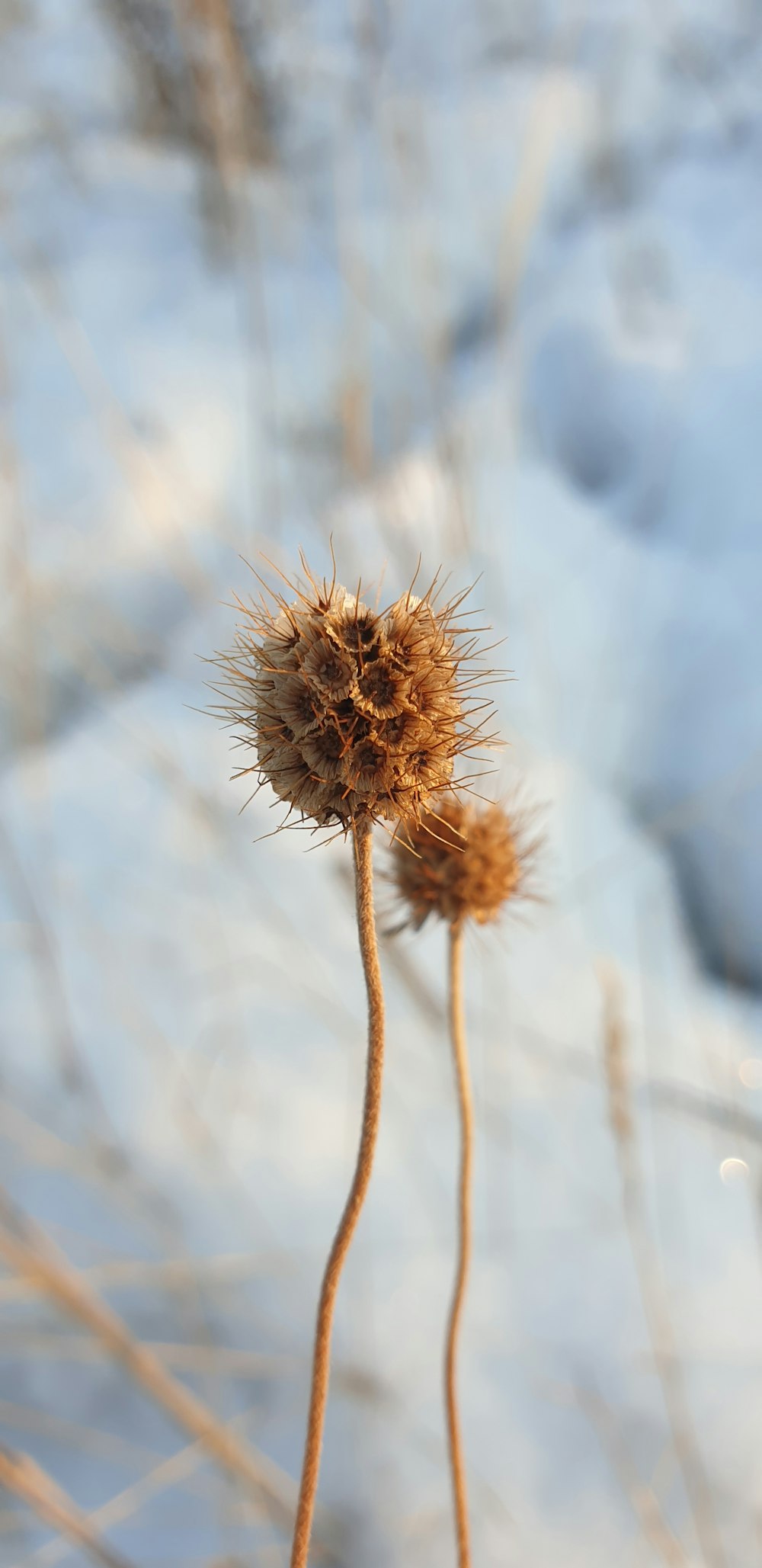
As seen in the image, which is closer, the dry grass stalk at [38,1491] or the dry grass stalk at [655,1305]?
the dry grass stalk at [38,1491]

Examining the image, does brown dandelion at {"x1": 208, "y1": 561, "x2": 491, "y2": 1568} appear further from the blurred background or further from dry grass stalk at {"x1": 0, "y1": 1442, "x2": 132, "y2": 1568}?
the blurred background

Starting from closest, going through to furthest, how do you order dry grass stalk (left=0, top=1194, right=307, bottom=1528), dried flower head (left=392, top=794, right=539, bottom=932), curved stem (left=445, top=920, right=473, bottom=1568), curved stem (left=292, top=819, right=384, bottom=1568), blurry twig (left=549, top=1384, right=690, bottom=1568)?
curved stem (left=292, top=819, right=384, bottom=1568), curved stem (left=445, top=920, right=473, bottom=1568), dried flower head (left=392, top=794, right=539, bottom=932), dry grass stalk (left=0, top=1194, right=307, bottom=1528), blurry twig (left=549, top=1384, right=690, bottom=1568)

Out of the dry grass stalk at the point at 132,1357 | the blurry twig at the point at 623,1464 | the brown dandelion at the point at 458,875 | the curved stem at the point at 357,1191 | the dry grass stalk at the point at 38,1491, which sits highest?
the brown dandelion at the point at 458,875

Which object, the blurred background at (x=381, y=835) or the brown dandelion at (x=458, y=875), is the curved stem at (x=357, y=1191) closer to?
the brown dandelion at (x=458, y=875)

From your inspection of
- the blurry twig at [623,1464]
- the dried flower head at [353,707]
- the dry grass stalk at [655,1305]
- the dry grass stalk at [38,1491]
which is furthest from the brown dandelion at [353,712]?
the blurry twig at [623,1464]

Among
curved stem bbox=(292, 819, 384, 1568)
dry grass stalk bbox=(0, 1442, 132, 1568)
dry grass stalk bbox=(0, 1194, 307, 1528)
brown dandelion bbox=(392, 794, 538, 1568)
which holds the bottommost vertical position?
dry grass stalk bbox=(0, 1442, 132, 1568)

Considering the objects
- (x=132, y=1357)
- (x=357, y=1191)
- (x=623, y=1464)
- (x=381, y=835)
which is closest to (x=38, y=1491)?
(x=132, y=1357)

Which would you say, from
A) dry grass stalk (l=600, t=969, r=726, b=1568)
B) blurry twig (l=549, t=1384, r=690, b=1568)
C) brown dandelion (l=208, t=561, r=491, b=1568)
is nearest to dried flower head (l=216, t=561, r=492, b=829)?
brown dandelion (l=208, t=561, r=491, b=1568)
